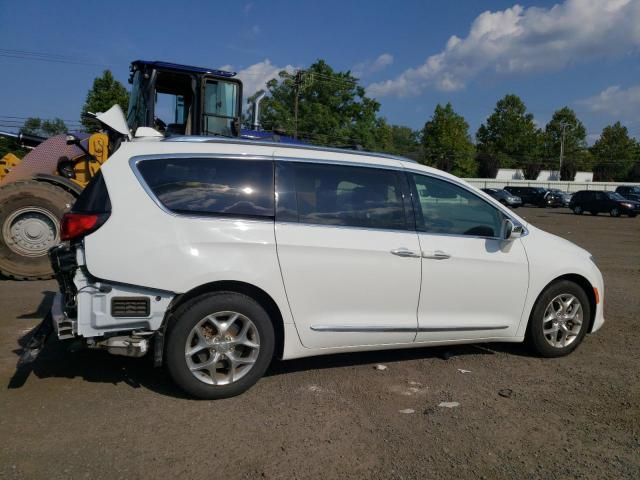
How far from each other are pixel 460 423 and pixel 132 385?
2.46 metres

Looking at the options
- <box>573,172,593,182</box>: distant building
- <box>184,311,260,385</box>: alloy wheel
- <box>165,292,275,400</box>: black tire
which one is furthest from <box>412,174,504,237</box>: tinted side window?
<box>573,172,593,182</box>: distant building

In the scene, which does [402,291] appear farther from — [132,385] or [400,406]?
[132,385]

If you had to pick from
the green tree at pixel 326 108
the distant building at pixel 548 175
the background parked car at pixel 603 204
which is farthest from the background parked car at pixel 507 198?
the distant building at pixel 548 175

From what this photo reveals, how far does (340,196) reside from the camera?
4238 millimetres

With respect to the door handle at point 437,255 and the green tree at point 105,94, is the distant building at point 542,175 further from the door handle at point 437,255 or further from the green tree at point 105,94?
the door handle at point 437,255

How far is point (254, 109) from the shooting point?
9070 mm

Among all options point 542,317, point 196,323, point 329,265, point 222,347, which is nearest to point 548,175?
point 542,317

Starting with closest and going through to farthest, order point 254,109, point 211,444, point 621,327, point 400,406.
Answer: point 211,444
point 400,406
point 621,327
point 254,109

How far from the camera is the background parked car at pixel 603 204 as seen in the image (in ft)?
112

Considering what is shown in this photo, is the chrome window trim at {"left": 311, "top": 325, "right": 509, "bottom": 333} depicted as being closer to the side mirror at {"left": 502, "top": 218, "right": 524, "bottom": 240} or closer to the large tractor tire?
the side mirror at {"left": 502, "top": 218, "right": 524, "bottom": 240}

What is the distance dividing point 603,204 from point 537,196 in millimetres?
11601

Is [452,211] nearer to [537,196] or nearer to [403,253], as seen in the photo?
[403,253]

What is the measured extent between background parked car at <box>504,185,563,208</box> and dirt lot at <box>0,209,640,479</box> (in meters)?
44.1

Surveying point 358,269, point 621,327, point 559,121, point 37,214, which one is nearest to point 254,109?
point 37,214
